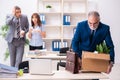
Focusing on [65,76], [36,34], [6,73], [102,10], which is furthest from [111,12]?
[6,73]

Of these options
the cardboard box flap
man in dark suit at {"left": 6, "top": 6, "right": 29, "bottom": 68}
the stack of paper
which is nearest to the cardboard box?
the cardboard box flap

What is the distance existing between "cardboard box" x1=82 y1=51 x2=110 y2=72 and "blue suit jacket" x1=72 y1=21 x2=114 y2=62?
225 millimetres

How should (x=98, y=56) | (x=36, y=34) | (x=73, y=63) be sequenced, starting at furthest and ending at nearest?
(x=36, y=34) → (x=73, y=63) → (x=98, y=56)

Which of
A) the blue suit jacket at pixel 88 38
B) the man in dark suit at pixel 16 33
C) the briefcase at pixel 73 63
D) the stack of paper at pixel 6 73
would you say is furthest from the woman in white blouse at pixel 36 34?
the stack of paper at pixel 6 73

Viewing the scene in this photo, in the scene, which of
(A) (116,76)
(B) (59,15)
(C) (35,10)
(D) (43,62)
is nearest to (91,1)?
(B) (59,15)

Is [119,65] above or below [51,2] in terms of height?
below

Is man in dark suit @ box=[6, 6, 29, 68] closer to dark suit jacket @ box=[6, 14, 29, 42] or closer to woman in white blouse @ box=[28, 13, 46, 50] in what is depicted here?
dark suit jacket @ box=[6, 14, 29, 42]

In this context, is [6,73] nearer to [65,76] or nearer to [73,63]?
[65,76]

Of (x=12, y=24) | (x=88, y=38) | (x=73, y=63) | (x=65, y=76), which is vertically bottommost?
(x=65, y=76)

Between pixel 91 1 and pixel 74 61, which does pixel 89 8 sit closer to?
pixel 91 1

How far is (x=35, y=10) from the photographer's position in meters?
8.22

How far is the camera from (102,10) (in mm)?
8414

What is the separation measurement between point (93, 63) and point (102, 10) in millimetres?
5387

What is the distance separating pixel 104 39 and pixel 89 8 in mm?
4895
